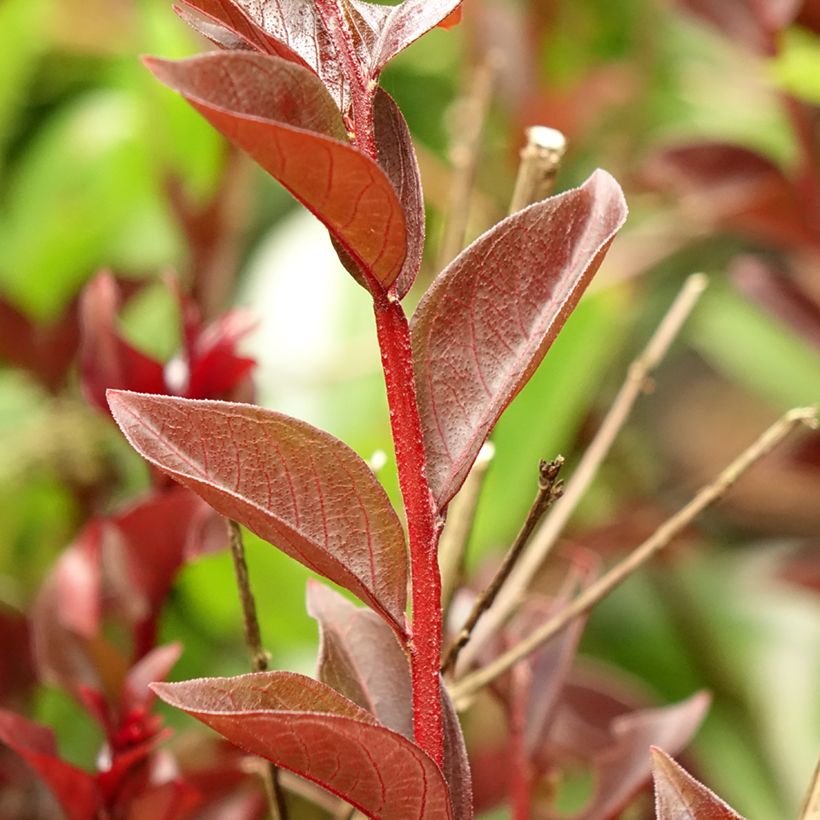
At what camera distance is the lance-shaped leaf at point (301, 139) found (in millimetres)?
240

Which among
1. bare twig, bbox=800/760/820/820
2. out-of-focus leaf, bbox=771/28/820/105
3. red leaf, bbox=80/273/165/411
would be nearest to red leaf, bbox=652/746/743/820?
bare twig, bbox=800/760/820/820

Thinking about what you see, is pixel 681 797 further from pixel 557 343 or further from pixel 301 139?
pixel 557 343

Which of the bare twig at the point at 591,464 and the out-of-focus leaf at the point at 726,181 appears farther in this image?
the out-of-focus leaf at the point at 726,181

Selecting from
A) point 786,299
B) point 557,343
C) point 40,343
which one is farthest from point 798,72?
point 40,343

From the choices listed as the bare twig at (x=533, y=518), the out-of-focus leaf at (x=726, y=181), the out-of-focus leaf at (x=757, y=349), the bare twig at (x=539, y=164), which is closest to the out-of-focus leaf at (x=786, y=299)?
the out-of-focus leaf at (x=726, y=181)

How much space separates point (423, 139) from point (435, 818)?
3.62ft

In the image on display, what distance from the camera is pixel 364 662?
34 centimetres

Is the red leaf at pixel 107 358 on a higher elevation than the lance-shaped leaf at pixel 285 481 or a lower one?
lower

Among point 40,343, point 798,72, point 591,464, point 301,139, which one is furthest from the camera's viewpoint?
point 40,343

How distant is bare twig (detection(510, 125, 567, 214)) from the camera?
420mm

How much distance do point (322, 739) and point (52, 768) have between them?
0.17 meters

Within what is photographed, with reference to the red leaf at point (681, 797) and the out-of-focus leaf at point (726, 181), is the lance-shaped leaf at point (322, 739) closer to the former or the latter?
the red leaf at point (681, 797)

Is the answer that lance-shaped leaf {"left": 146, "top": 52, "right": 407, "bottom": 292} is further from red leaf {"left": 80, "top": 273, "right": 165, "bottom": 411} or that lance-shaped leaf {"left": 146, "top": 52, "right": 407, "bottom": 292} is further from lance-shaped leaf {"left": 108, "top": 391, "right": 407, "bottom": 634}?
red leaf {"left": 80, "top": 273, "right": 165, "bottom": 411}

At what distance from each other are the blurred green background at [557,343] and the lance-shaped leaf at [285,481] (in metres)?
0.41
